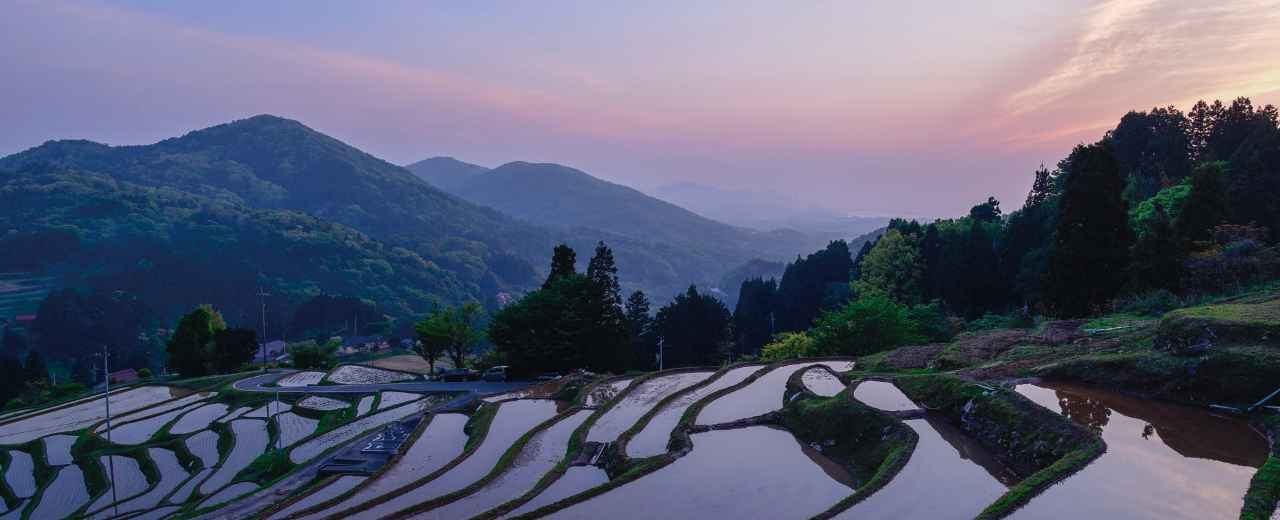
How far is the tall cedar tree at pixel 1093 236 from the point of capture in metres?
32.2

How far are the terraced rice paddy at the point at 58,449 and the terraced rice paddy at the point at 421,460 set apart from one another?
18871 mm

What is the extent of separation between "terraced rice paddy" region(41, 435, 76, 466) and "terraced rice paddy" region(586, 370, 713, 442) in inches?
1030

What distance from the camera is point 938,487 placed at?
13.0 meters

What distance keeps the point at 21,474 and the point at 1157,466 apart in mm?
41211

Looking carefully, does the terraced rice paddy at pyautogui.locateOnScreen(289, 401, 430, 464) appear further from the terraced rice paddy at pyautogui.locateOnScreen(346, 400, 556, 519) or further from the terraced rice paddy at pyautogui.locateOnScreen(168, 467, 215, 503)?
the terraced rice paddy at pyautogui.locateOnScreen(346, 400, 556, 519)

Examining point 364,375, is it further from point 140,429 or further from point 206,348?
point 206,348

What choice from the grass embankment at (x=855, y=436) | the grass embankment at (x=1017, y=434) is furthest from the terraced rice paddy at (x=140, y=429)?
the grass embankment at (x=1017, y=434)

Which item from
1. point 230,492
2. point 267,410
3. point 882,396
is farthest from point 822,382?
point 267,410

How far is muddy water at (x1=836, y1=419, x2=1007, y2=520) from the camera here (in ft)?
38.9

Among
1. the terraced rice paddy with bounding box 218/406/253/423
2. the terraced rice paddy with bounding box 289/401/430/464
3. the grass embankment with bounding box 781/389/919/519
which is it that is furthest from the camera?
the terraced rice paddy with bounding box 218/406/253/423

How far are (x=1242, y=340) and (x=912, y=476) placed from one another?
28.8 feet

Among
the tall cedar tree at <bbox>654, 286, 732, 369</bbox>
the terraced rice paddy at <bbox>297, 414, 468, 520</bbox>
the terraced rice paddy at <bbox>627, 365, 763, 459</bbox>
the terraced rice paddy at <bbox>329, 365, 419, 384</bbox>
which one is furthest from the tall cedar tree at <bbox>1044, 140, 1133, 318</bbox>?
the terraced rice paddy at <bbox>329, 365, 419, 384</bbox>

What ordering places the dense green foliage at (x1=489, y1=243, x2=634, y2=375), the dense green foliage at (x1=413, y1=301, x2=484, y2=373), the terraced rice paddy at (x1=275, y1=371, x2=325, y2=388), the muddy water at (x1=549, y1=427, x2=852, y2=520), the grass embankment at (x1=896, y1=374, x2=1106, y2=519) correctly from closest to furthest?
the grass embankment at (x1=896, y1=374, x2=1106, y2=519)
the muddy water at (x1=549, y1=427, x2=852, y2=520)
the dense green foliage at (x1=489, y1=243, x2=634, y2=375)
the terraced rice paddy at (x1=275, y1=371, x2=325, y2=388)
the dense green foliage at (x1=413, y1=301, x2=484, y2=373)

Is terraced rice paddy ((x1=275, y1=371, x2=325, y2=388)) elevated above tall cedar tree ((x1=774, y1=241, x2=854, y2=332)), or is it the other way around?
tall cedar tree ((x1=774, y1=241, x2=854, y2=332))
